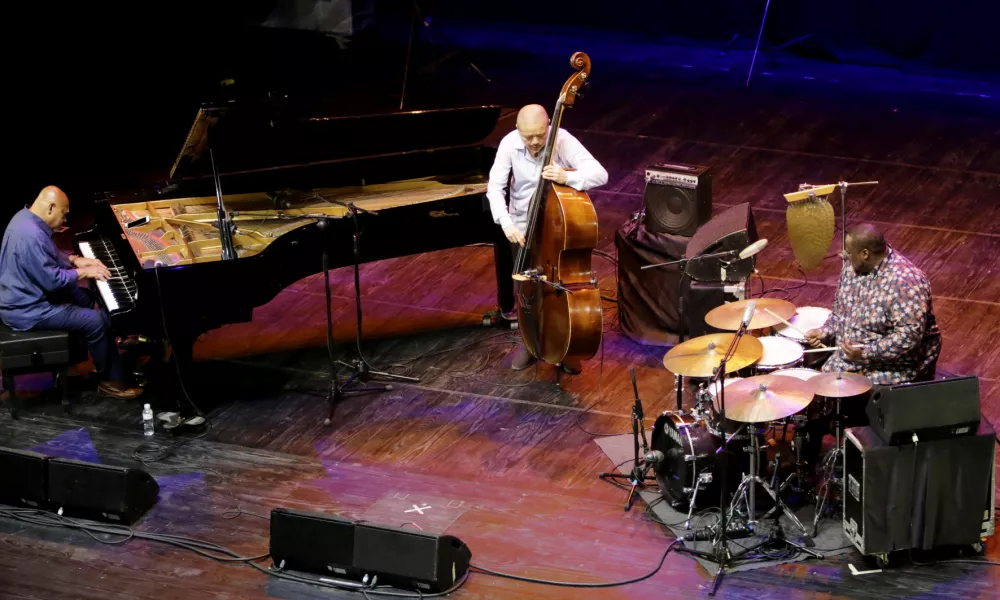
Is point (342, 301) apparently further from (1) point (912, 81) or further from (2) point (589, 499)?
(1) point (912, 81)

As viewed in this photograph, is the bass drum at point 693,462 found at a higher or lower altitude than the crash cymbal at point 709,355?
lower

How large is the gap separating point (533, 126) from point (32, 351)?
3338 mm

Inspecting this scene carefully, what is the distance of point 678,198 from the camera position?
8328 millimetres

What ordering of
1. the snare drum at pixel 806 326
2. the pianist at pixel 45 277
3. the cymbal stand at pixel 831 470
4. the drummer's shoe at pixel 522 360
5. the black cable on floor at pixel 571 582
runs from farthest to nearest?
1. the drummer's shoe at pixel 522 360
2. the pianist at pixel 45 277
3. the snare drum at pixel 806 326
4. the cymbal stand at pixel 831 470
5. the black cable on floor at pixel 571 582

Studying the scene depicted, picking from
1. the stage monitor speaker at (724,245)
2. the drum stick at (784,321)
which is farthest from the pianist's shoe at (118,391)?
the drum stick at (784,321)

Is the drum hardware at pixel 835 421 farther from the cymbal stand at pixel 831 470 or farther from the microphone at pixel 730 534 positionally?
the microphone at pixel 730 534

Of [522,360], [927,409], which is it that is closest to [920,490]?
[927,409]

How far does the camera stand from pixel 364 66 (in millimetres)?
13930

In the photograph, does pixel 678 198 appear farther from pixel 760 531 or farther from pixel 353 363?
pixel 760 531

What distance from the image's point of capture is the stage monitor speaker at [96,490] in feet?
22.0

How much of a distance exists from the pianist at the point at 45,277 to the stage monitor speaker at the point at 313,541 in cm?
234

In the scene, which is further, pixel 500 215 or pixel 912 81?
pixel 912 81

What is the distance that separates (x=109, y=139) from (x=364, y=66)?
9.48ft

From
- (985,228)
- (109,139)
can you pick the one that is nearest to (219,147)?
(109,139)
